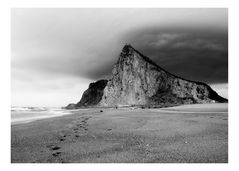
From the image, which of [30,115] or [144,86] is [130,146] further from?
[144,86]

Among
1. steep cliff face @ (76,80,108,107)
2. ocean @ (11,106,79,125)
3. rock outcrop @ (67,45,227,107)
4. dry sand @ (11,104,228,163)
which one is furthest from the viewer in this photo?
steep cliff face @ (76,80,108,107)

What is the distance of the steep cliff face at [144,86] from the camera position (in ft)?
284

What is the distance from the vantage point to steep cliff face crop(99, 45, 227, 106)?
3410 inches

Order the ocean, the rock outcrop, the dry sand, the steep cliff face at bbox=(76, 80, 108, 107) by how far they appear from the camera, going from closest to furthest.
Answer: the dry sand
the ocean
the rock outcrop
the steep cliff face at bbox=(76, 80, 108, 107)

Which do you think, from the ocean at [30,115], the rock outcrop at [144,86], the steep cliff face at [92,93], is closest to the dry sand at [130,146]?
the ocean at [30,115]

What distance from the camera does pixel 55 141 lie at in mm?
6391

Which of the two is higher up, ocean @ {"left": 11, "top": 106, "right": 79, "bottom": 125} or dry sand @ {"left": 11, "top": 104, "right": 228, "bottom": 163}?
dry sand @ {"left": 11, "top": 104, "right": 228, "bottom": 163}

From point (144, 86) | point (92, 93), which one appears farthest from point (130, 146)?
point (92, 93)

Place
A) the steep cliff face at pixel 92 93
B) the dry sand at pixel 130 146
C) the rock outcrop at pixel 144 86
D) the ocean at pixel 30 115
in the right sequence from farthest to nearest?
the steep cliff face at pixel 92 93
the rock outcrop at pixel 144 86
the ocean at pixel 30 115
the dry sand at pixel 130 146

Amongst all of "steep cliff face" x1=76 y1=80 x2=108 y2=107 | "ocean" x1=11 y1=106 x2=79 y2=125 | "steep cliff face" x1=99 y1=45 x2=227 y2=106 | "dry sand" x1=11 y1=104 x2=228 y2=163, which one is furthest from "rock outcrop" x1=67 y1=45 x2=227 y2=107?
"dry sand" x1=11 y1=104 x2=228 y2=163

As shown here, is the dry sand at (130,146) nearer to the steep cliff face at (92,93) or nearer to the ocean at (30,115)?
the ocean at (30,115)

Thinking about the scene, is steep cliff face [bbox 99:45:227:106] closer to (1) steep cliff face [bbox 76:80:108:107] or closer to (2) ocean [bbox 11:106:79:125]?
(2) ocean [bbox 11:106:79:125]

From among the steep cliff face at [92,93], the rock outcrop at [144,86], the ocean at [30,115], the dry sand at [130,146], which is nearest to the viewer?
the dry sand at [130,146]
